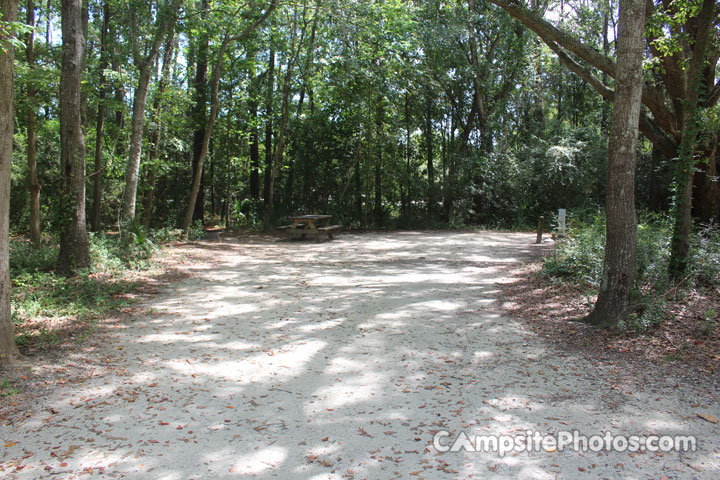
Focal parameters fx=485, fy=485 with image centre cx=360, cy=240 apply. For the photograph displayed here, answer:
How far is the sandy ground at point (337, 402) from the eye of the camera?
117 inches

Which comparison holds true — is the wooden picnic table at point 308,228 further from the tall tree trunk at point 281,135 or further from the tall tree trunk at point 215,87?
the tall tree trunk at point 215,87

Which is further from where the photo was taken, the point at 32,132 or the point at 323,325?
the point at 32,132

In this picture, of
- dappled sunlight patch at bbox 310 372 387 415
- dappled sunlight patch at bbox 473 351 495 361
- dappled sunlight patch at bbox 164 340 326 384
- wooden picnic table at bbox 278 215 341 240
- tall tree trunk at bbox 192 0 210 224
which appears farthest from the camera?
wooden picnic table at bbox 278 215 341 240

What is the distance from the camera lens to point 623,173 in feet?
18.1

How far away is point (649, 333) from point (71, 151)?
354 inches

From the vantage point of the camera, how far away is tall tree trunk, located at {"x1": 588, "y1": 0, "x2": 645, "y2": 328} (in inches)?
214

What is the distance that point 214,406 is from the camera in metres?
3.81

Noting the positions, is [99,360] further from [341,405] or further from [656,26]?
[656,26]

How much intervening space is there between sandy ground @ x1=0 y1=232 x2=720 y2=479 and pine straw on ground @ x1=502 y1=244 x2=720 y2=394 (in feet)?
0.93

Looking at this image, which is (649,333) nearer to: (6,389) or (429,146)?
(6,389)

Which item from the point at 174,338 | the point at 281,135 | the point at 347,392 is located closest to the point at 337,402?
the point at 347,392

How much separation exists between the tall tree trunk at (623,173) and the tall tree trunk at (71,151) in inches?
316

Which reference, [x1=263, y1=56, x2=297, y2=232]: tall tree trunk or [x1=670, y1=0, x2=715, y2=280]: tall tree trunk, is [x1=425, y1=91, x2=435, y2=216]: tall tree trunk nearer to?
[x1=263, y1=56, x2=297, y2=232]: tall tree trunk

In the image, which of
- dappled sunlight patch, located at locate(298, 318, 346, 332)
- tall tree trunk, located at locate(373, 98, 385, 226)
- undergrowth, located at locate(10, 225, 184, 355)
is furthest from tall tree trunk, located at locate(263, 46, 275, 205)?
dappled sunlight patch, located at locate(298, 318, 346, 332)
